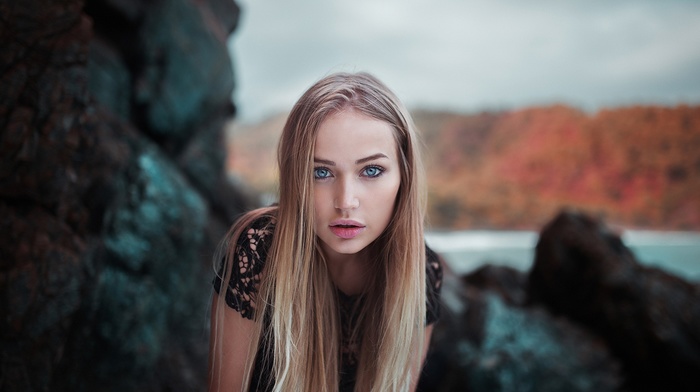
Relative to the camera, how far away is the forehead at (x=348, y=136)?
1302 mm

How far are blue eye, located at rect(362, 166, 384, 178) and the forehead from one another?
55 mm

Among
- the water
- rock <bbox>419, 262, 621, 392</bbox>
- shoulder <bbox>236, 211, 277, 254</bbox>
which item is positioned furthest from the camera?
the water

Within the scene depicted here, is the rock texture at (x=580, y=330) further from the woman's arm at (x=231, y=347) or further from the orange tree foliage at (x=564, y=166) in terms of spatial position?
the orange tree foliage at (x=564, y=166)

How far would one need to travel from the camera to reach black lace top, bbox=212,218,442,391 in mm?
1391

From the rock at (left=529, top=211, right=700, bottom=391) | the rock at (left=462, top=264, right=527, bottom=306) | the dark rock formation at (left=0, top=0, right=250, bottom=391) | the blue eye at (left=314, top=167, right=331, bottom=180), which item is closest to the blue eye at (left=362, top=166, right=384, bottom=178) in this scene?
the blue eye at (left=314, top=167, right=331, bottom=180)

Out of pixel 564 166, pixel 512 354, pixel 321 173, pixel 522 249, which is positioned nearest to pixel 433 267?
pixel 321 173

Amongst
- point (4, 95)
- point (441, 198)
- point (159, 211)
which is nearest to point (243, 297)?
point (4, 95)

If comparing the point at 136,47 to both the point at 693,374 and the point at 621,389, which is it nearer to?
the point at 621,389

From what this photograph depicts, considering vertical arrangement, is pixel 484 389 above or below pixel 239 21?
below

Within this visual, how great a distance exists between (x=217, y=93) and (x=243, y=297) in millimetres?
2728

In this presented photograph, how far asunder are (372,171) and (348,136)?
5.3 inches

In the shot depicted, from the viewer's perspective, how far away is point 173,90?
330 centimetres

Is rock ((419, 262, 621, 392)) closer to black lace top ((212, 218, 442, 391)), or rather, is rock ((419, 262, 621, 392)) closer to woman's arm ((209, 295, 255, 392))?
black lace top ((212, 218, 442, 391))

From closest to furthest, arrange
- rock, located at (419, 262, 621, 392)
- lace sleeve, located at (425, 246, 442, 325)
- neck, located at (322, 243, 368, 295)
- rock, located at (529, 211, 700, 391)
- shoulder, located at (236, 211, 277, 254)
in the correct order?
shoulder, located at (236, 211, 277, 254) < neck, located at (322, 243, 368, 295) < lace sleeve, located at (425, 246, 442, 325) < rock, located at (419, 262, 621, 392) < rock, located at (529, 211, 700, 391)
